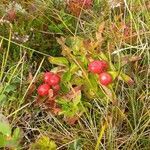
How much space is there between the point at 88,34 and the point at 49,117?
1.77ft

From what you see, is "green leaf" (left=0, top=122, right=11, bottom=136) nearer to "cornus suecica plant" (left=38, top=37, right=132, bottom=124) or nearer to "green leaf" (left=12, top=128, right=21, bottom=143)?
"green leaf" (left=12, top=128, right=21, bottom=143)

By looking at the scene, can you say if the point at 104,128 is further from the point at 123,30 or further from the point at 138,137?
the point at 123,30

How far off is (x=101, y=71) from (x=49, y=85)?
24 cm

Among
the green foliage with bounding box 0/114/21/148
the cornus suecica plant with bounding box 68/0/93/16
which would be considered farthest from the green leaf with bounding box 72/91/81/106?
the cornus suecica plant with bounding box 68/0/93/16

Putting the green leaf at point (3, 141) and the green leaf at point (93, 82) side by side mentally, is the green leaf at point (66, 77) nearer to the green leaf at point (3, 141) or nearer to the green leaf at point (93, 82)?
the green leaf at point (93, 82)

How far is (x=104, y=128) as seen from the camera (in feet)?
5.57

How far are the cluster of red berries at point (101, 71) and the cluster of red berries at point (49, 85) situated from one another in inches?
6.5

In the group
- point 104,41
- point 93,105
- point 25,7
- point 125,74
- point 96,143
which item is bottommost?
point 96,143

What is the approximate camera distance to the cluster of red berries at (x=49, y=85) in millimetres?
1846

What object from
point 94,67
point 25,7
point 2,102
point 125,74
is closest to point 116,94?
point 125,74

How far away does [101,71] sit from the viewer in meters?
1.79

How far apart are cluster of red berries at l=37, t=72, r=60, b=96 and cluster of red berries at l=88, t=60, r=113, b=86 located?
16 cm

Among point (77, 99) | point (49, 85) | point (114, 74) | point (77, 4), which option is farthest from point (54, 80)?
point (77, 4)

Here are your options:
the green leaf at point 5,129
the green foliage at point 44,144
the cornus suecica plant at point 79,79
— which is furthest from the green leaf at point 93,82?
the green leaf at point 5,129
